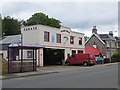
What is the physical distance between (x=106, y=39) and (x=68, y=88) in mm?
67183

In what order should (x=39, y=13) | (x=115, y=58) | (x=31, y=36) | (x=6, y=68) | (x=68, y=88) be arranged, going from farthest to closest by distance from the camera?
(x=39, y=13), (x=115, y=58), (x=31, y=36), (x=6, y=68), (x=68, y=88)

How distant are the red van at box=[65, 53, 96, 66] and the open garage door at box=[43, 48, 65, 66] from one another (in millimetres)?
3490

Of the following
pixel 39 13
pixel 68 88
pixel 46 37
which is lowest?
pixel 68 88

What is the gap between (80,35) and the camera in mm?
57656

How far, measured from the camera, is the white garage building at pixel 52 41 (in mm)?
44375

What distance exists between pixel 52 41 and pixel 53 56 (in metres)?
6.80

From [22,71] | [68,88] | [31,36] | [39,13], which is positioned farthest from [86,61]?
[39,13]

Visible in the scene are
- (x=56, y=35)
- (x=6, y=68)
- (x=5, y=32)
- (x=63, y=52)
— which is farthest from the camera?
(x=5, y=32)

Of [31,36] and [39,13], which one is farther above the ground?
[39,13]

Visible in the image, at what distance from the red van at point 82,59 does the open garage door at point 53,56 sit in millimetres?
3490

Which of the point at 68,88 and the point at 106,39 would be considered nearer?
the point at 68,88

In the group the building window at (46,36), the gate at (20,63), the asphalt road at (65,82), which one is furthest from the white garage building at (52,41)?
the asphalt road at (65,82)

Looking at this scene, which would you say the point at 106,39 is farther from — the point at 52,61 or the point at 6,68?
the point at 6,68

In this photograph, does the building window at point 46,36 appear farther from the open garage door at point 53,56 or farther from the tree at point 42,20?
the tree at point 42,20
